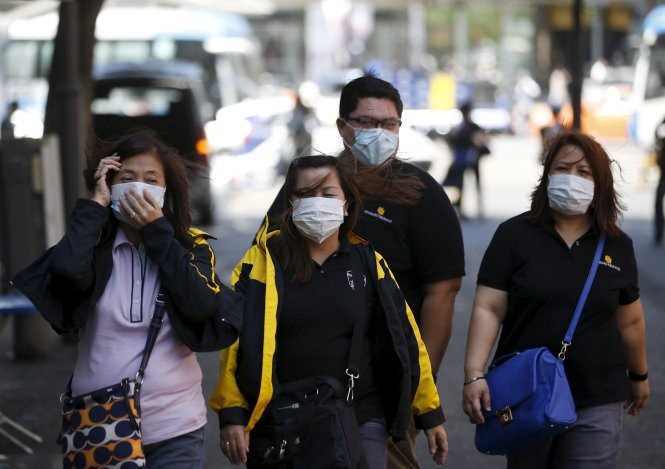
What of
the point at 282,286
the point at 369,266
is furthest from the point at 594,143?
the point at 282,286

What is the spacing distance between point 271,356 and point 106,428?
0.51 m

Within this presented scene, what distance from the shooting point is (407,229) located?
4.70 m

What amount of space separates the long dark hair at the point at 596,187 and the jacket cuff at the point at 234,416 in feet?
4.29

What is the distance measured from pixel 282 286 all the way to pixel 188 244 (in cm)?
36

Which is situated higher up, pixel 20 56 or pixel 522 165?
pixel 20 56

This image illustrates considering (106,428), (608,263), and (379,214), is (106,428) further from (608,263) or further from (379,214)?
(608,263)

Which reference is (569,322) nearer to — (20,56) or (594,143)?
(594,143)

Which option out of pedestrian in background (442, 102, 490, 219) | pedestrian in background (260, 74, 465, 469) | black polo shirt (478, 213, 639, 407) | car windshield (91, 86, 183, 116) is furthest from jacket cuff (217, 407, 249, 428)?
car windshield (91, 86, 183, 116)

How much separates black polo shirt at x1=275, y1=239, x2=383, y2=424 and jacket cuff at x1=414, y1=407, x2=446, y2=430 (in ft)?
0.85

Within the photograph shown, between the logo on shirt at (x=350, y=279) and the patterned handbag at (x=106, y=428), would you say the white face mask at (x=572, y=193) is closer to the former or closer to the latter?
the logo on shirt at (x=350, y=279)

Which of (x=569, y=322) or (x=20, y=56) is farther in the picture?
(x=20, y=56)

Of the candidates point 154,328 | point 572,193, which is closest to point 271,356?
point 154,328

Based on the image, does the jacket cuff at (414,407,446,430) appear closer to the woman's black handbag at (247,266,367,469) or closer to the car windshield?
the woman's black handbag at (247,266,367,469)

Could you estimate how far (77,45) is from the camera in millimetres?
10117
